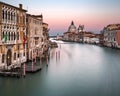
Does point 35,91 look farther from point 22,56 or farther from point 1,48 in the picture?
point 22,56

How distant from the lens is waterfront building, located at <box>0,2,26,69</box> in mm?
24062

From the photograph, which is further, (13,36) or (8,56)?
(13,36)

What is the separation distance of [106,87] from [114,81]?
3.12 metres

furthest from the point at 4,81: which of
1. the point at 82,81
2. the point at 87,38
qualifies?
the point at 87,38

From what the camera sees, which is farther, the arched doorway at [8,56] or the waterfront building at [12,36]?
the arched doorway at [8,56]

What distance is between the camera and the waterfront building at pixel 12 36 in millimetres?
24062

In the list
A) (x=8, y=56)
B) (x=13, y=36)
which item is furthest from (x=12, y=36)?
(x=8, y=56)

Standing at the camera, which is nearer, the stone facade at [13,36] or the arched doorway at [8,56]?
the stone facade at [13,36]

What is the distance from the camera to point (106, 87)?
2130cm

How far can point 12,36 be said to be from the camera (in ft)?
88.2

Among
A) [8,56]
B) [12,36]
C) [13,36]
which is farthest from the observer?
[13,36]

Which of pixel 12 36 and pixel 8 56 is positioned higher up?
pixel 12 36

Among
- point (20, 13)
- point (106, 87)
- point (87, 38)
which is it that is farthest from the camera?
point (87, 38)

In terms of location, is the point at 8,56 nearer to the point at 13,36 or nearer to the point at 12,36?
the point at 12,36
